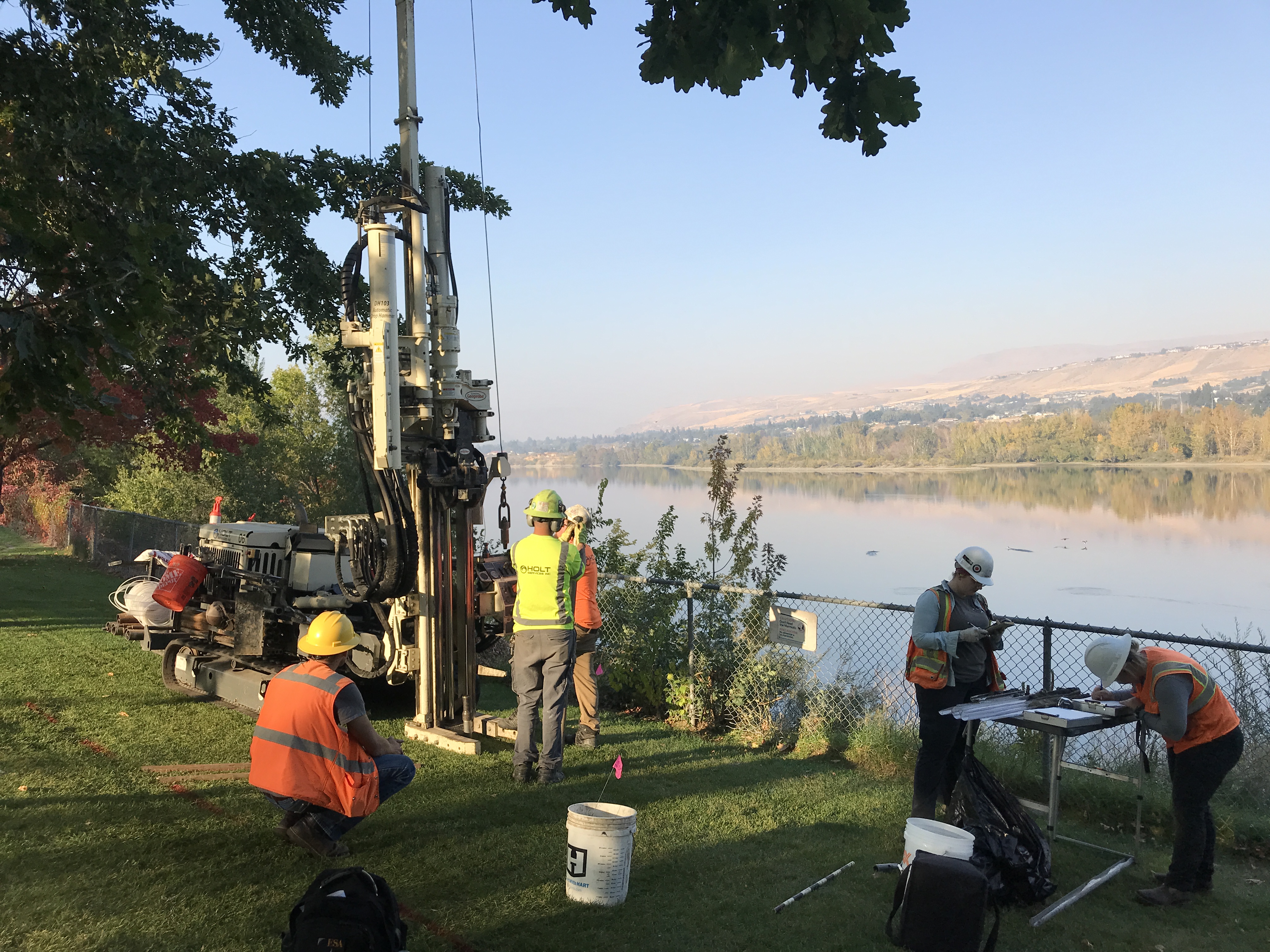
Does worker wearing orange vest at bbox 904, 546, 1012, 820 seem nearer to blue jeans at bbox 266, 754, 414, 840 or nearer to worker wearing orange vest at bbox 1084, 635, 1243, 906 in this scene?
worker wearing orange vest at bbox 1084, 635, 1243, 906

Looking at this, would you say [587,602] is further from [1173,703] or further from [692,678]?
[1173,703]

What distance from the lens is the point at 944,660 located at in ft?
19.3

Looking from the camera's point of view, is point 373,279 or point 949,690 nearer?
point 949,690

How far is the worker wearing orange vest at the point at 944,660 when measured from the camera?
5.82 metres

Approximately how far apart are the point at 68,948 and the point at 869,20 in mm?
5126

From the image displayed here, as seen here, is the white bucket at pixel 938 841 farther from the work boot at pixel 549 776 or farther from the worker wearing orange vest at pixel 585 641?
the worker wearing orange vest at pixel 585 641

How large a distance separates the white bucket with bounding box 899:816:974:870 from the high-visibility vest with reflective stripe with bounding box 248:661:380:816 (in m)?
2.93

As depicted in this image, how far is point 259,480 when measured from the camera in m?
22.7

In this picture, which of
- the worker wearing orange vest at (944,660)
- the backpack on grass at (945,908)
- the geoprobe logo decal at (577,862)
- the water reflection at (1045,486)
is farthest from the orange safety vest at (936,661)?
the water reflection at (1045,486)

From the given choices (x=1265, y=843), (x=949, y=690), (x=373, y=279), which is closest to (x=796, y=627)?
(x=949, y=690)

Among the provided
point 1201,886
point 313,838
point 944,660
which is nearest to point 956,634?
point 944,660

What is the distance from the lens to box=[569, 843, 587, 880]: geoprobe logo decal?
4871 mm

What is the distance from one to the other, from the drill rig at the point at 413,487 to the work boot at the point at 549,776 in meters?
0.81

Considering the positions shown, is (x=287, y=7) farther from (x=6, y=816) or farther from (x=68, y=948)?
(x=68, y=948)
